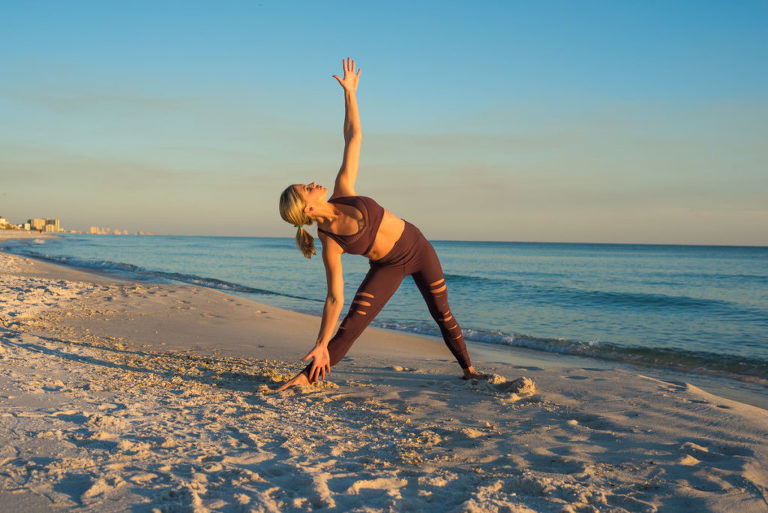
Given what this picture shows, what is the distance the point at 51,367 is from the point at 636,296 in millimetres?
17542

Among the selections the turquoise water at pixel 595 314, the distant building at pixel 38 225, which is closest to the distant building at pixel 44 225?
the distant building at pixel 38 225

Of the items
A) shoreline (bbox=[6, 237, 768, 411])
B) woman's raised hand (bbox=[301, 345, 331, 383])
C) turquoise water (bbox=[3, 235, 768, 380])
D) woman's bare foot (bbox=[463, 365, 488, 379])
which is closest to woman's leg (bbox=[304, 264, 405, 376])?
woman's raised hand (bbox=[301, 345, 331, 383])

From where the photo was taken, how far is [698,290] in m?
20.8

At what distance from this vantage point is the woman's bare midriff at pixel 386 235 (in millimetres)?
3791

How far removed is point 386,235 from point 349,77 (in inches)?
52.2

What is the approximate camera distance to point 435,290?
4250 mm

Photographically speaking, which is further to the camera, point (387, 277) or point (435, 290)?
point (435, 290)

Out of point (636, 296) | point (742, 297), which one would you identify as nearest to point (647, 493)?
point (636, 296)

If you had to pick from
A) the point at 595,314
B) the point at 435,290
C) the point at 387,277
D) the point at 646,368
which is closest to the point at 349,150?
the point at 387,277

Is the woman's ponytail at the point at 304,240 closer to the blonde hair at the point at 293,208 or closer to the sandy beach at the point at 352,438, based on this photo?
the blonde hair at the point at 293,208

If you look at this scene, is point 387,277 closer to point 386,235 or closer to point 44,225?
point 386,235

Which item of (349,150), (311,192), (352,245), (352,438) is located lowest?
(352,438)

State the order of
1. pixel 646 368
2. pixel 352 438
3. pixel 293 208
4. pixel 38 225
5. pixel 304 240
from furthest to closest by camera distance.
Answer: pixel 38 225 → pixel 646 368 → pixel 304 240 → pixel 293 208 → pixel 352 438

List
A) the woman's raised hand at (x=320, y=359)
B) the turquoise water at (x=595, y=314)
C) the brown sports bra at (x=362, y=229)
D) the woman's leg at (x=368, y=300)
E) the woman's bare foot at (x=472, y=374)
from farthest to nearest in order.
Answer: the turquoise water at (x=595, y=314) < the woman's bare foot at (x=472, y=374) < the woman's leg at (x=368, y=300) < the woman's raised hand at (x=320, y=359) < the brown sports bra at (x=362, y=229)
